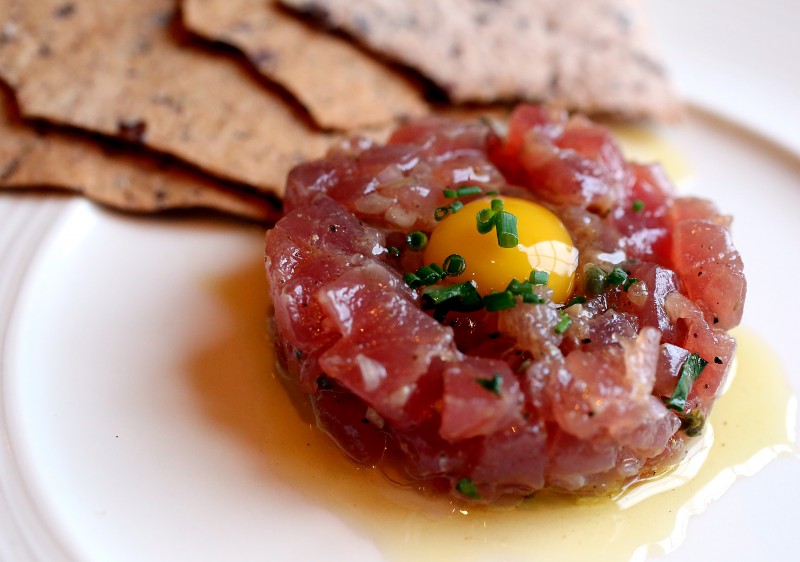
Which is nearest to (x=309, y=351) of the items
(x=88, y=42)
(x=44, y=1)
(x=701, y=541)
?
(x=701, y=541)

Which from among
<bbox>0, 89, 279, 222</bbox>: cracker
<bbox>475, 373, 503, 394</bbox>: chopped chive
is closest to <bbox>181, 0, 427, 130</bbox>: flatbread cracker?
<bbox>0, 89, 279, 222</bbox>: cracker

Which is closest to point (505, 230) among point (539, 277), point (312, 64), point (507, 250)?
point (507, 250)

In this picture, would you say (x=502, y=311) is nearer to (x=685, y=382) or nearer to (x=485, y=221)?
(x=485, y=221)

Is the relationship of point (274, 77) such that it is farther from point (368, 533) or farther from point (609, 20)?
point (368, 533)

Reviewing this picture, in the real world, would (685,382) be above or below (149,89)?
above

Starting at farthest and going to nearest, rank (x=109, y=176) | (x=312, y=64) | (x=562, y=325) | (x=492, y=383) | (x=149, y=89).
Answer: (x=312, y=64) < (x=149, y=89) < (x=109, y=176) < (x=562, y=325) < (x=492, y=383)

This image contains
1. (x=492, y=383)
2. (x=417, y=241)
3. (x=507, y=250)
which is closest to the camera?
(x=492, y=383)
